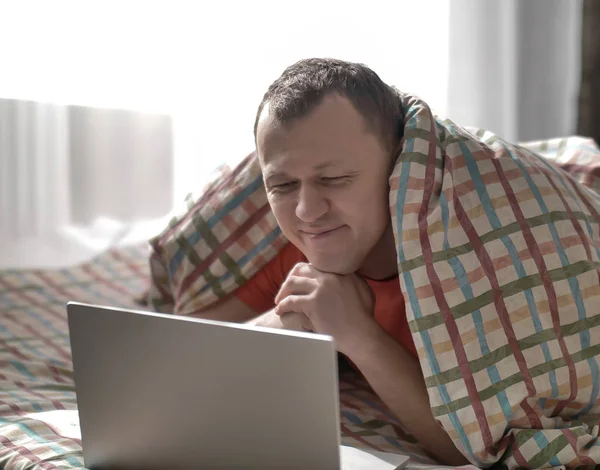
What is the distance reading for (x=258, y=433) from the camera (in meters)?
0.82

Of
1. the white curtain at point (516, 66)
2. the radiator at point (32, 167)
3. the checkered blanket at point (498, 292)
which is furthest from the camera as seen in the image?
the white curtain at point (516, 66)

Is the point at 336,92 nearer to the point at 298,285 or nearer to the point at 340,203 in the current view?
the point at 340,203

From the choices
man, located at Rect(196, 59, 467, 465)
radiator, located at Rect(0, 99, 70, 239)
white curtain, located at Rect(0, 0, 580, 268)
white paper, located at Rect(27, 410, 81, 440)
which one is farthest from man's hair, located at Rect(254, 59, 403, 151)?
radiator, located at Rect(0, 99, 70, 239)

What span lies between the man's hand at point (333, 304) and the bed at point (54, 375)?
0.15 meters

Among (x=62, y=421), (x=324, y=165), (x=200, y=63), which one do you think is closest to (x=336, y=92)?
(x=324, y=165)

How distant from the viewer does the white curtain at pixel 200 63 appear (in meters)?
2.09

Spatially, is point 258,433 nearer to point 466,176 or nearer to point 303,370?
point 303,370

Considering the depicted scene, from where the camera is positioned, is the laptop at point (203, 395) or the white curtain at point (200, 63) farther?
the white curtain at point (200, 63)

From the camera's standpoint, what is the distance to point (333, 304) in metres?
1.08

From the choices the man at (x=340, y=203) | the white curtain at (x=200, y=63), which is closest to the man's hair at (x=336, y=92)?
the man at (x=340, y=203)

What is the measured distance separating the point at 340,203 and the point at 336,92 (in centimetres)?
15

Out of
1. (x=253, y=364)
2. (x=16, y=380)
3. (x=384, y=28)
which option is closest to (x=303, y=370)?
(x=253, y=364)

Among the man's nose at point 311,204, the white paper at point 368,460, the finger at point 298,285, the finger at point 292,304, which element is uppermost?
the man's nose at point 311,204

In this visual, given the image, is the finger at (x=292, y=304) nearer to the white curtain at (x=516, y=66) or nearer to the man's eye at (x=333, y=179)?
the man's eye at (x=333, y=179)
